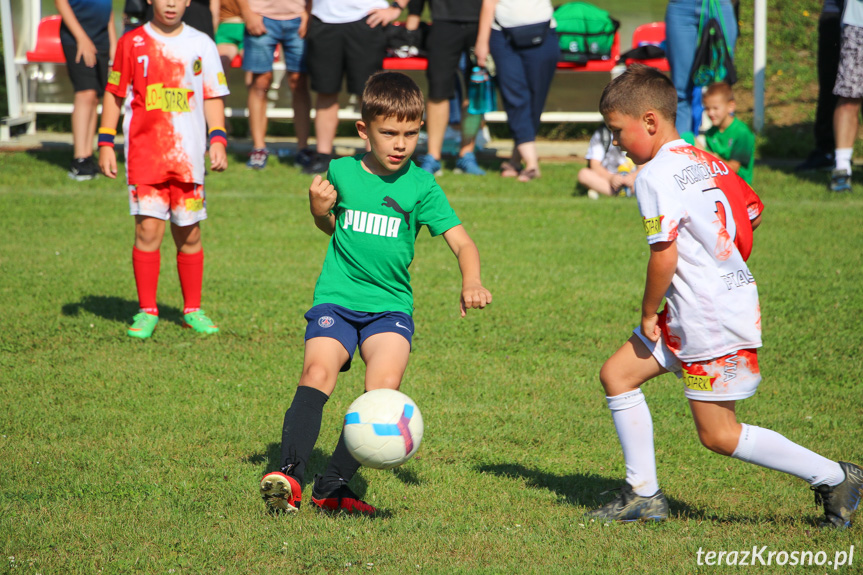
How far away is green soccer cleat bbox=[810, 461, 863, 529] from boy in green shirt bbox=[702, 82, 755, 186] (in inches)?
207

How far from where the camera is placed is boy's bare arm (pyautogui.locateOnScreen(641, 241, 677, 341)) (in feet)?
10.9

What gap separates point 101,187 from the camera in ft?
33.3

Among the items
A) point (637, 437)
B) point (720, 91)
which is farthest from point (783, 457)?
point (720, 91)

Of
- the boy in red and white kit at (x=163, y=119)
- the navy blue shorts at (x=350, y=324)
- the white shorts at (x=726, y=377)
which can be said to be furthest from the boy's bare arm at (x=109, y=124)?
the white shorts at (x=726, y=377)

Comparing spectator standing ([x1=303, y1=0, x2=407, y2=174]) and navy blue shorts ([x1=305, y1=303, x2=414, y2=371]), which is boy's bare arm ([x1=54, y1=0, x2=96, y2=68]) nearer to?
spectator standing ([x1=303, y1=0, x2=407, y2=174])

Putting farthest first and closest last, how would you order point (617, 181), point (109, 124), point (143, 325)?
point (617, 181) → point (143, 325) → point (109, 124)

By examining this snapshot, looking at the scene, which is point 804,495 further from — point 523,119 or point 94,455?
point 523,119

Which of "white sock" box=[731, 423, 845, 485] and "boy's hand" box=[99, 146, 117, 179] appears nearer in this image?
"white sock" box=[731, 423, 845, 485]

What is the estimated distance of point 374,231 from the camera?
12.5 feet

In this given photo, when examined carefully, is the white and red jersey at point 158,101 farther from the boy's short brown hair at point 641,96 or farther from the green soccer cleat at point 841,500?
the green soccer cleat at point 841,500

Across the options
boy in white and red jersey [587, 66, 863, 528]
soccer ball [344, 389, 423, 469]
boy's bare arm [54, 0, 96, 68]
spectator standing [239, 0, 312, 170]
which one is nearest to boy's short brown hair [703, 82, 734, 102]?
spectator standing [239, 0, 312, 170]

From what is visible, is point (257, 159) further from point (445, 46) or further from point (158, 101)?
point (158, 101)

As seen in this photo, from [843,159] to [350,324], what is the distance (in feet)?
25.9

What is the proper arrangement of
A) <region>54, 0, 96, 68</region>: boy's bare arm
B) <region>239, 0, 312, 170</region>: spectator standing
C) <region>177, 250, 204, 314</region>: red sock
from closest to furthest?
<region>177, 250, 204, 314</region>: red sock
<region>54, 0, 96, 68</region>: boy's bare arm
<region>239, 0, 312, 170</region>: spectator standing
